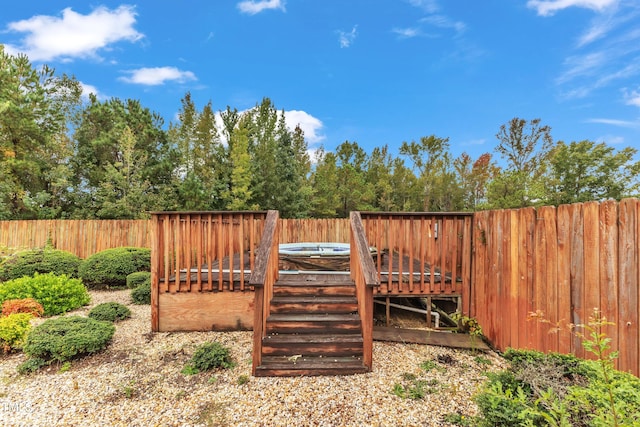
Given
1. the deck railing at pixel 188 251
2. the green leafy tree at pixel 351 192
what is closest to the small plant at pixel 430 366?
the deck railing at pixel 188 251

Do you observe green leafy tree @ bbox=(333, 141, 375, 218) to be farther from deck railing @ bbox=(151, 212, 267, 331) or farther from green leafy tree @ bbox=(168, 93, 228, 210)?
deck railing @ bbox=(151, 212, 267, 331)

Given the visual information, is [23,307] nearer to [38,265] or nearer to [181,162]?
[38,265]

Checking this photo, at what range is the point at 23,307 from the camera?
4.38 metres

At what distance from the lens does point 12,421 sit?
236cm

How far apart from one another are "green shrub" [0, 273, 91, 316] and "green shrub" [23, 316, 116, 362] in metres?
1.75

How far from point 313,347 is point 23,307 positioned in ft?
14.8

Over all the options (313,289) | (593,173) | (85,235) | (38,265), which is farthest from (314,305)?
(593,173)

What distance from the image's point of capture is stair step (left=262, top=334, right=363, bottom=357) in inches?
124

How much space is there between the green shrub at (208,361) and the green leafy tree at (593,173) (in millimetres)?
16951

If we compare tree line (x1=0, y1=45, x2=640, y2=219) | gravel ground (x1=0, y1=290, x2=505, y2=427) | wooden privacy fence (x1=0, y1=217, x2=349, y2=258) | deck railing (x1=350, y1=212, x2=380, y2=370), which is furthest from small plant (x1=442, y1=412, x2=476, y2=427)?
tree line (x1=0, y1=45, x2=640, y2=219)

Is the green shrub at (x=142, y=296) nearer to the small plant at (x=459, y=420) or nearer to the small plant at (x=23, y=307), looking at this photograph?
the small plant at (x=23, y=307)

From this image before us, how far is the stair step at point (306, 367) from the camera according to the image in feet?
9.61

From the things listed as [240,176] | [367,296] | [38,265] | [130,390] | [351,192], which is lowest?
[130,390]

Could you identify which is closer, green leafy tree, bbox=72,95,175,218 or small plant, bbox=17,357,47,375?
small plant, bbox=17,357,47,375
